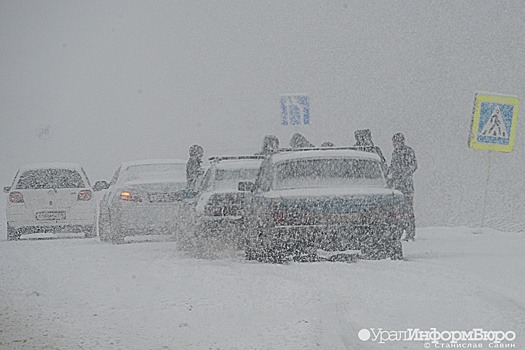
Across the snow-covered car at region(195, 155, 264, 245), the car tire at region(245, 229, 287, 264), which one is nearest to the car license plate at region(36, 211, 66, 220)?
the snow-covered car at region(195, 155, 264, 245)

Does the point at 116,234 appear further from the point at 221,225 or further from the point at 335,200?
the point at 335,200

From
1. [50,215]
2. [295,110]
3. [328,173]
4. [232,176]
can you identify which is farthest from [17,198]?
[328,173]

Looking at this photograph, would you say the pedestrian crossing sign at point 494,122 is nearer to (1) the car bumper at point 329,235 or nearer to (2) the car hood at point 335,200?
(2) the car hood at point 335,200

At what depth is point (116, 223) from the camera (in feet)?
60.8

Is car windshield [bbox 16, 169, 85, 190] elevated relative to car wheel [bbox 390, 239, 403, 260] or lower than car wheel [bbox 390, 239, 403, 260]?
lower

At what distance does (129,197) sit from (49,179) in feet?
11.0

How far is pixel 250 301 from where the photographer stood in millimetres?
9641

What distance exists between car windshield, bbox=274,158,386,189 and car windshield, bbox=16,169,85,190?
28.9ft

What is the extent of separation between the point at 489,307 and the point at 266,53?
79469mm

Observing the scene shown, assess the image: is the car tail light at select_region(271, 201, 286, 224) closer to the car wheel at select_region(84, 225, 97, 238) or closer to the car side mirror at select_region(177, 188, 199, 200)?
the car side mirror at select_region(177, 188, 199, 200)

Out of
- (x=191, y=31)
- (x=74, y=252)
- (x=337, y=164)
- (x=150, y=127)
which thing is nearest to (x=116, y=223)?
(x=74, y=252)

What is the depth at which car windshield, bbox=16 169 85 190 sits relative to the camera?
68.8ft

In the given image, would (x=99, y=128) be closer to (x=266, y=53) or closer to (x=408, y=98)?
(x=266, y=53)

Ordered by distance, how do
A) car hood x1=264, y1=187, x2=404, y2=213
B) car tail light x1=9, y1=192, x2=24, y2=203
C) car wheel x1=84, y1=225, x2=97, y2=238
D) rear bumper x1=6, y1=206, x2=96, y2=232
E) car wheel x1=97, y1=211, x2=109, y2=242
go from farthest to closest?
car wheel x1=84, y1=225, x2=97, y2=238, car tail light x1=9, y1=192, x2=24, y2=203, rear bumper x1=6, y1=206, x2=96, y2=232, car wheel x1=97, y1=211, x2=109, y2=242, car hood x1=264, y1=187, x2=404, y2=213
